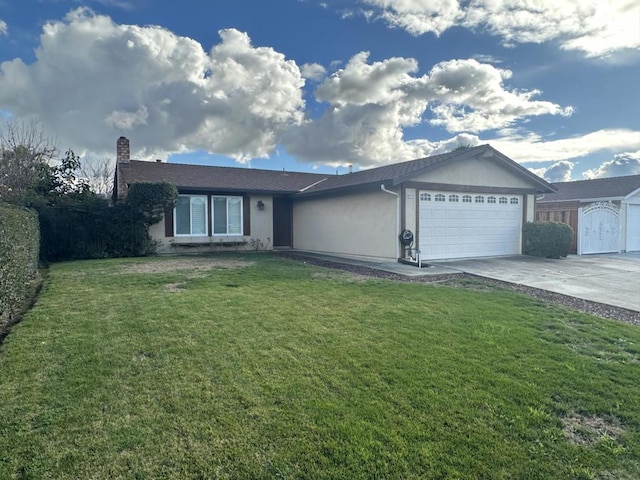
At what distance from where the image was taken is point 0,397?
3.32m

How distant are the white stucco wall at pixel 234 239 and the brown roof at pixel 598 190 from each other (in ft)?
42.9

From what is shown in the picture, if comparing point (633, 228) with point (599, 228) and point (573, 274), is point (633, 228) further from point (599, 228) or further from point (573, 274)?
point (573, 274)

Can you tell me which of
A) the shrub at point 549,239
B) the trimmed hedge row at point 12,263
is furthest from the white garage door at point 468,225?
the trimmed hedge row at point 12,263

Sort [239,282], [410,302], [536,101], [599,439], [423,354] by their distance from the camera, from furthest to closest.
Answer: [536,101] → [239,282] → [410,302] → [423,354] → [599,439]

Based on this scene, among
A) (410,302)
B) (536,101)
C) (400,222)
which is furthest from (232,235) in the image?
(536,101)

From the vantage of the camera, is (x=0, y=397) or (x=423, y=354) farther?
(x=423, y=354)

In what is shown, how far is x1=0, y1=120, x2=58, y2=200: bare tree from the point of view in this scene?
15250 mm

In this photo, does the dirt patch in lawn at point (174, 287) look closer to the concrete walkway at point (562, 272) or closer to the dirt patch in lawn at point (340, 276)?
the dirt patch in lawn at point (340, 276)

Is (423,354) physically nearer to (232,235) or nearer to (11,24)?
(232,235)

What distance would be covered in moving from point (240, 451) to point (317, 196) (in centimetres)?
1410

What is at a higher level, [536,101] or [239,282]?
[536,101]

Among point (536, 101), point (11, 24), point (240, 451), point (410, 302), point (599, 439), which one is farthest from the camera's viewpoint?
point (536, 101)

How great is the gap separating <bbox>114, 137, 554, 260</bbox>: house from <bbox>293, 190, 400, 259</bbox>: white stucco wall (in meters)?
0.04

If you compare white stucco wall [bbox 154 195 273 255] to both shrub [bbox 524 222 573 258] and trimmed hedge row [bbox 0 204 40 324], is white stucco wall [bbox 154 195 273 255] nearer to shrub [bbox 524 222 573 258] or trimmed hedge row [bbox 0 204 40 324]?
trimmed hedge row [bbox 0 204 40 324]
